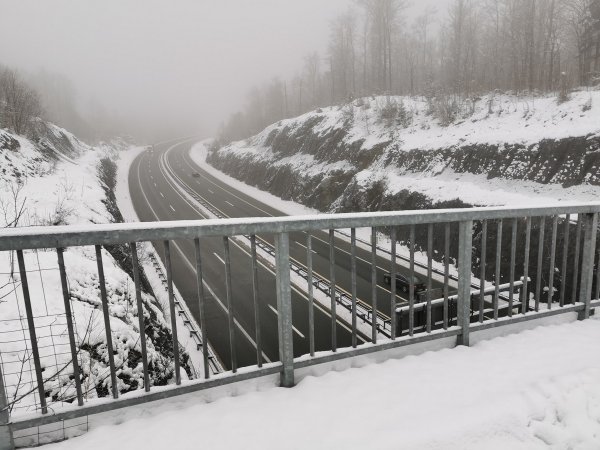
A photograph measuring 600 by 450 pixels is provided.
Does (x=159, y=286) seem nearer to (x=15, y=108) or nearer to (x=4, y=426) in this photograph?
(x=4, y=426)

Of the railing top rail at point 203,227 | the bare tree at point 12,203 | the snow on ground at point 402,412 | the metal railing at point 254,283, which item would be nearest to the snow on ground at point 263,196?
the bare tree at point 12,203

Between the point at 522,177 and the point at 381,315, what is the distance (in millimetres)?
10789

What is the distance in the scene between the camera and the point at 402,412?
104 inches

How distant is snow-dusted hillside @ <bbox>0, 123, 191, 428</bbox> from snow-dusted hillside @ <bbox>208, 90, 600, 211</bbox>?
53.2 feet

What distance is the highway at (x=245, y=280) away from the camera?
1398cm

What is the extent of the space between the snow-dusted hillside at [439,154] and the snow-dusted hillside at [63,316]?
16202mm

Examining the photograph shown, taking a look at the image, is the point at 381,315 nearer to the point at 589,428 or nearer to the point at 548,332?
the point at 548,332

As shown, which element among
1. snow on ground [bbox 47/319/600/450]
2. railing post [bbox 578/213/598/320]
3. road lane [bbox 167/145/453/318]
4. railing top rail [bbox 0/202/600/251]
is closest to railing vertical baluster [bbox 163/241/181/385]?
railing top rail [bbox 0/202/600/251]

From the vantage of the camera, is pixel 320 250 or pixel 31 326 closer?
pixel 31 326

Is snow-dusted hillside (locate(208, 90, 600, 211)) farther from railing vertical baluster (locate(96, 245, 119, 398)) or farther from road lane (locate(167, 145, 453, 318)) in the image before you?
railing vertical baluster (locate(96, 245, 119, 398))

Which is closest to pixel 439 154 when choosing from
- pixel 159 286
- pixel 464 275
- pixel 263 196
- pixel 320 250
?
pixel 320 250

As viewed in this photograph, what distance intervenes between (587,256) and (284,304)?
354 centimetres

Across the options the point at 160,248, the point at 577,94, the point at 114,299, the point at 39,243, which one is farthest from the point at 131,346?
the point at 577,94

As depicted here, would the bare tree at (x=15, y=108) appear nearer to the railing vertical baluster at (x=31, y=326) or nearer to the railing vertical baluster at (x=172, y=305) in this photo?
the railing vertical baluster at (x=31, y=326)
